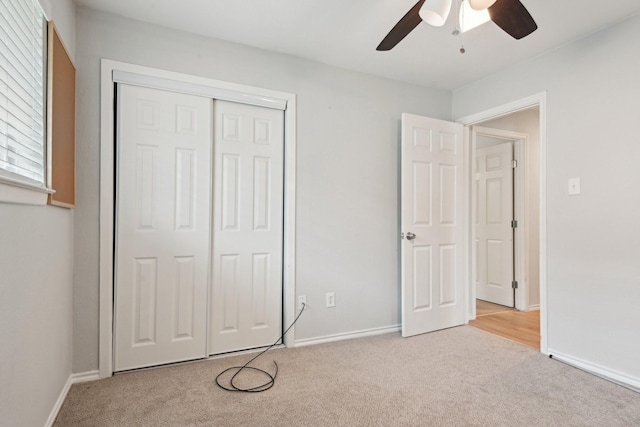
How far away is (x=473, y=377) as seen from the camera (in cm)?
224

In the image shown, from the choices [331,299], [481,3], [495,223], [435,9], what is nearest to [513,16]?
[481,3]

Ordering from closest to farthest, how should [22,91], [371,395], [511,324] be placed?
[22,91] < [371,395] < [511,324]

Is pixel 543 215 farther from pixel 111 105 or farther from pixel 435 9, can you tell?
pixel 111 105

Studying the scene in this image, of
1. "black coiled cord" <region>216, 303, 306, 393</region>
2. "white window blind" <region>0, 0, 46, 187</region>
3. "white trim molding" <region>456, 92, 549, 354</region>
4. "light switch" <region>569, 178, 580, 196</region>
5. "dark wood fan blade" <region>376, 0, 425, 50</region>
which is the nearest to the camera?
"white window blind" <region>0, 0, 46, 187</region>

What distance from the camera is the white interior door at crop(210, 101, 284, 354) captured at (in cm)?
256

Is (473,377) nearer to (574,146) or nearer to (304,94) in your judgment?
(574,146)

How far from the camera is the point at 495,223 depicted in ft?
14.1

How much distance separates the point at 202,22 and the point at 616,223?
3.02 m

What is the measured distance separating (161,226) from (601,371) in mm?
3098

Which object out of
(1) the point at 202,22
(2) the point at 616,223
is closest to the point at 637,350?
(2) the point at 616,223

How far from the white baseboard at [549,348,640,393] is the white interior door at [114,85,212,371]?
8.50 ft

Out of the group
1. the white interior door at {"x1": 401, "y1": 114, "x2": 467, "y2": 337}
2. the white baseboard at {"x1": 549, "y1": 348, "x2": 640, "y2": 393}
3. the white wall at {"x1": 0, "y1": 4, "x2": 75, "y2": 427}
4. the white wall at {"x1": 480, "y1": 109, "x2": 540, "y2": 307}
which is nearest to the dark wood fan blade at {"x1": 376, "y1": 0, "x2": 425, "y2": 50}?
the white interior door at {"x1": 401, "y1": 114, "x2": 467, "y2": 337}

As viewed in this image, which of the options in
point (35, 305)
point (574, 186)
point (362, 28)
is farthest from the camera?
point (574, 186)

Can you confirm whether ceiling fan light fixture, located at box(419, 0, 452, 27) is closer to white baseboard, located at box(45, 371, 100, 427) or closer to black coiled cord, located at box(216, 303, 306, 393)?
black coiled cord, located at box(216, 303, 306, 393)
